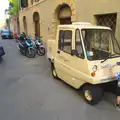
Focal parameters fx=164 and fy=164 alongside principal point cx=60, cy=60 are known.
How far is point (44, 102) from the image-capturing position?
4211 millimetres

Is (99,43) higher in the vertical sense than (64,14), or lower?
lower

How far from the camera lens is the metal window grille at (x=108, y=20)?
Result: 21.2 ft

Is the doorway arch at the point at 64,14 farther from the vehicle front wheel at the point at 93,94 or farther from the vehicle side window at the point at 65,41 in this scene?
the vehicle front wheel at the point at 93,94

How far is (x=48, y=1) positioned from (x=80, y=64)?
29.4 ft

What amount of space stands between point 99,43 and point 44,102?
232cm

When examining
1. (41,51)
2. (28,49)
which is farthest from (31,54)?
(41,51)

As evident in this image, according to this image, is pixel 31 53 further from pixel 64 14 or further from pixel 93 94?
pixel 93 94

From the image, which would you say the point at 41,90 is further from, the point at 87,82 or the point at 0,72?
the point at 0,72

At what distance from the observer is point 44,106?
158 inches

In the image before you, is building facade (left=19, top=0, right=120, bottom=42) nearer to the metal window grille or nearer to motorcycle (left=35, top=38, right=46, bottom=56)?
the metal window grille

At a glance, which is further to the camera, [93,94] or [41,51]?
[41,51]

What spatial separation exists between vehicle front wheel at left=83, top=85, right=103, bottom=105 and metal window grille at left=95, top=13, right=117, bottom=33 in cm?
340

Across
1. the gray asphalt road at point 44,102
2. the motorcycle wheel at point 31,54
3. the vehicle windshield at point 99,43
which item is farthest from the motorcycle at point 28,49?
the vehicle windshield at point 99,43

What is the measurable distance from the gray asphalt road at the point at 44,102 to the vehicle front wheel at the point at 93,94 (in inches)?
5.1
